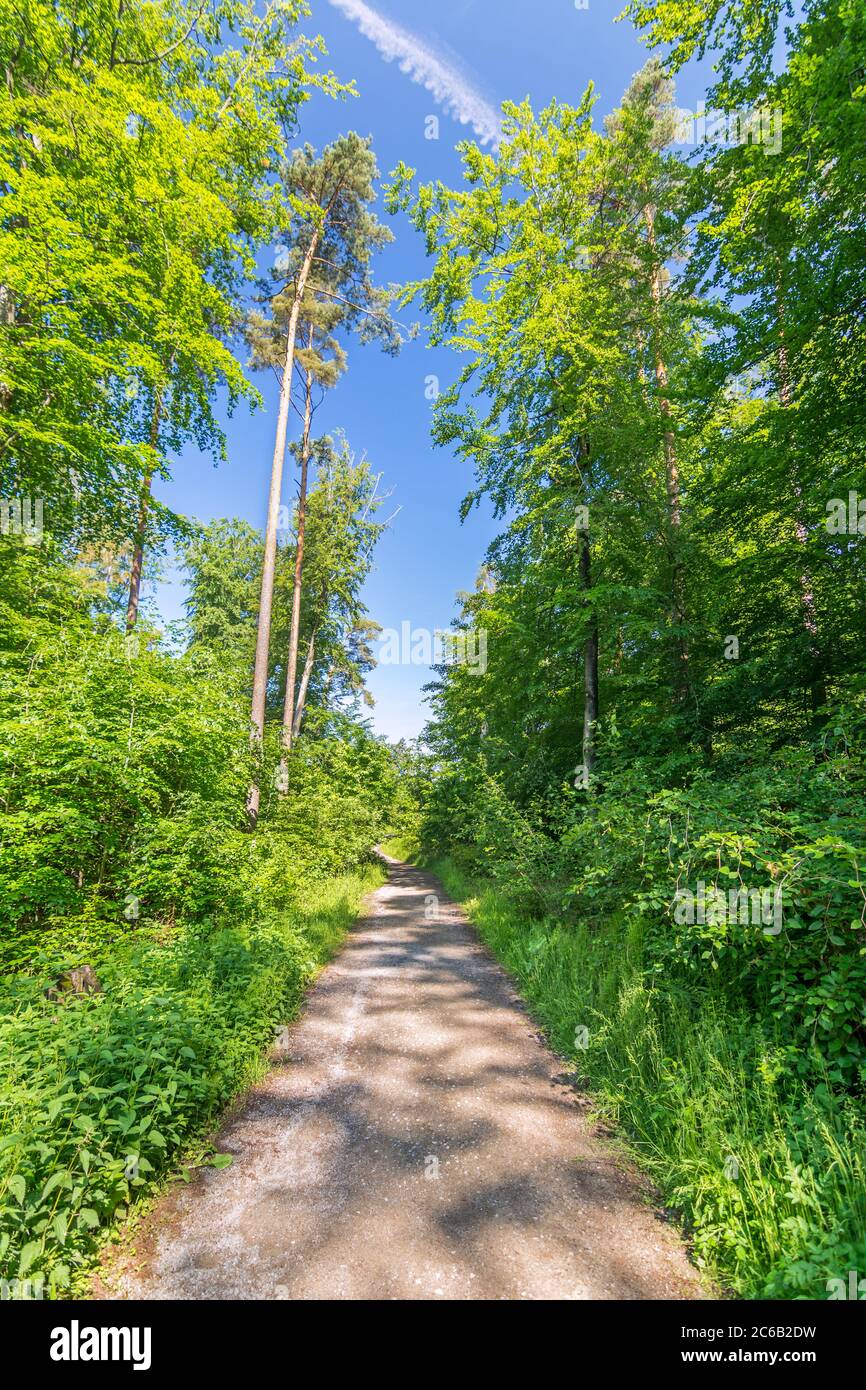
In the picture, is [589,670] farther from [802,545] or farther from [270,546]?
[270,546]

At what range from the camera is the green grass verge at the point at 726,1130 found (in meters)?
2.24

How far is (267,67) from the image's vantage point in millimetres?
9703

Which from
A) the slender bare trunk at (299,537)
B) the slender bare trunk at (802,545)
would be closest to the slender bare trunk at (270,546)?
the slender bare trunk at (299,537)

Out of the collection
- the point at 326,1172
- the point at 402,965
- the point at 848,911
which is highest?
the point at 848,911

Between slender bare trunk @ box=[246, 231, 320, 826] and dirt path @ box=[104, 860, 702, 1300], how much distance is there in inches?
225

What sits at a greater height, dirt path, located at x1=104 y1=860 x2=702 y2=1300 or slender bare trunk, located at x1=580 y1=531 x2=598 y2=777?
slender bare trunk, located at x1=580 y1=531 x2=598 y2=777

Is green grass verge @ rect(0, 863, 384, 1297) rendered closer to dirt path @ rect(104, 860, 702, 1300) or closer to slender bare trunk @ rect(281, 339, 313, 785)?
dirt path @ rect(104, 860, 702, 1300)

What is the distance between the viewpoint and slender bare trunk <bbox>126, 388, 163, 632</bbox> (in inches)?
356

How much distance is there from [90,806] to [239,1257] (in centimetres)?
406

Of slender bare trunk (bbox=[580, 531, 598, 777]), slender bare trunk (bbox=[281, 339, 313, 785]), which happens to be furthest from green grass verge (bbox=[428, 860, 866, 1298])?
slender bare trunk (bbox=[281, 339, 313, 785])

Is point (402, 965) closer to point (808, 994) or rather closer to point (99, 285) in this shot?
point (808, 994)

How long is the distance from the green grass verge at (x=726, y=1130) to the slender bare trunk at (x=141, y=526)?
32.4 feet

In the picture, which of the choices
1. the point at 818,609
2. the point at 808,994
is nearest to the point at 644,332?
the point at 818,609

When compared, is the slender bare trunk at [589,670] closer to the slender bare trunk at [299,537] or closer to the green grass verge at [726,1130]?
the green grass verge at [726,1130]
